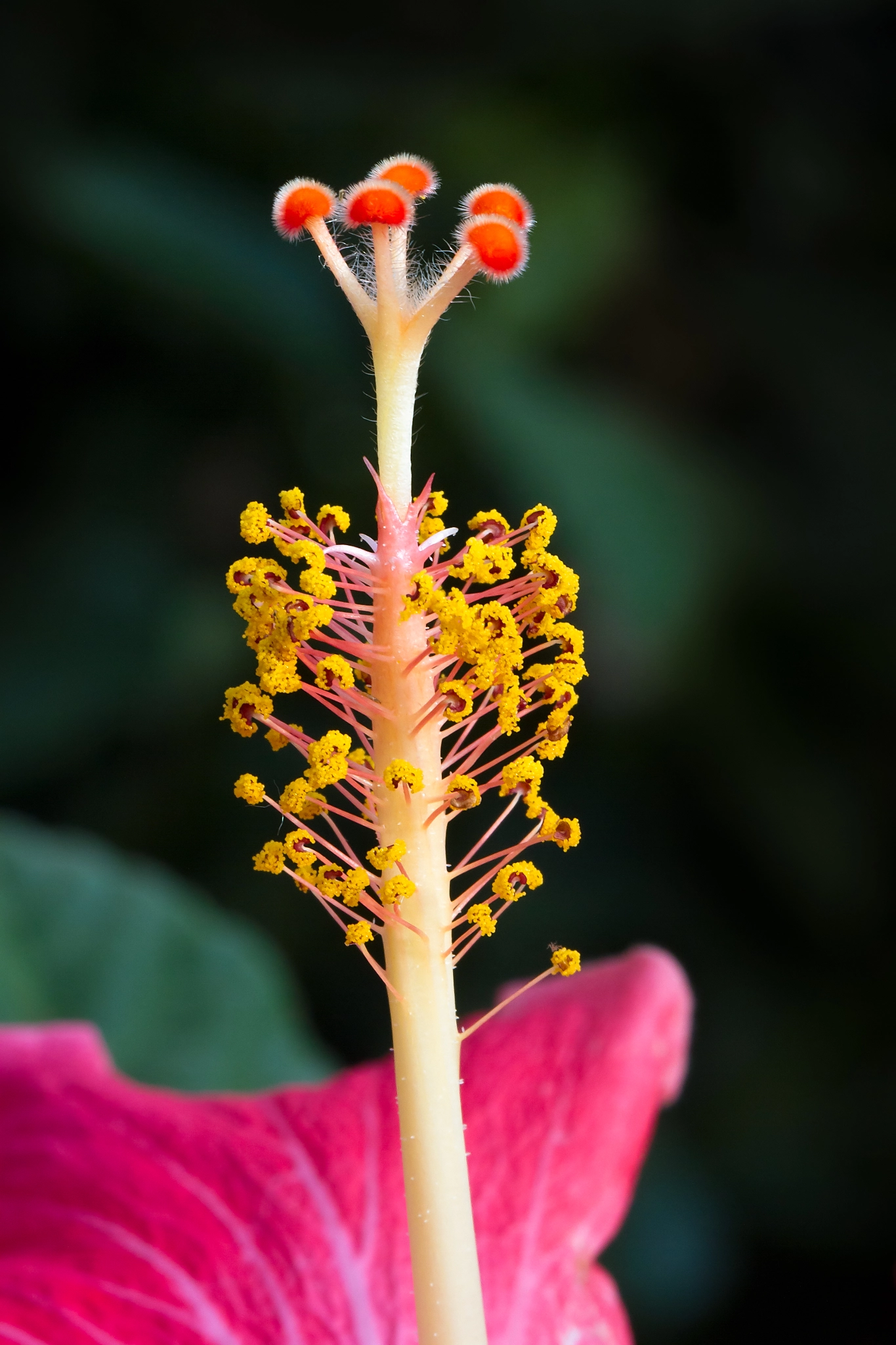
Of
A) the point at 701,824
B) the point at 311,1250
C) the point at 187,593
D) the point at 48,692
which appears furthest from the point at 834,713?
the point at 311,1250

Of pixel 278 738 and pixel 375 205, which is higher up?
pixel 375 205

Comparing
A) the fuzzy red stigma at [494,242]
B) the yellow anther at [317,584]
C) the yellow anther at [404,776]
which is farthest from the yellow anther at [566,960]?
the fuzzy red stigma at [494,242]

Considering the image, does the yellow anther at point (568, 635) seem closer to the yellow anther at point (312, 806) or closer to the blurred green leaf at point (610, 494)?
the yellow anther at point (312, 806)

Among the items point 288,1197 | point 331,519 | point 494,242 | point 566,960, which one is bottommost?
point 288,1197

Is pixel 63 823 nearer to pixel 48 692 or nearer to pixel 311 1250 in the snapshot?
pixel 48 692

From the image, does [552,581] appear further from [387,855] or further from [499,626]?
[387,855]

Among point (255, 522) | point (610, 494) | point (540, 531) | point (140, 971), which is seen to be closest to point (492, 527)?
point (540, 531)
